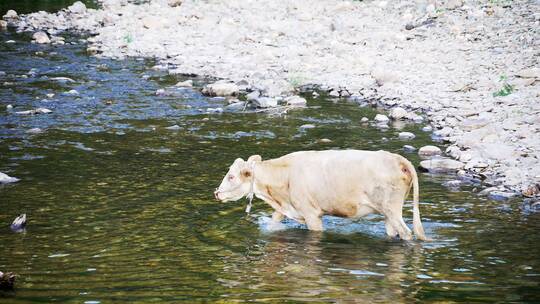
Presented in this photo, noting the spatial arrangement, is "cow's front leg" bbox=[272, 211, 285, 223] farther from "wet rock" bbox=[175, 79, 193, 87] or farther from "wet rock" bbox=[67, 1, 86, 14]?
"wet rock" bbox=[67, 1, 86, 14]

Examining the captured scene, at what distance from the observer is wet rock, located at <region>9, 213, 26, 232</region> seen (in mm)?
10961

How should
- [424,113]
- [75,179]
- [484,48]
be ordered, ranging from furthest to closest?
[484,48]
[424,113]
[75,179]

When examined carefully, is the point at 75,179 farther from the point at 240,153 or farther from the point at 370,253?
the point at 370,253

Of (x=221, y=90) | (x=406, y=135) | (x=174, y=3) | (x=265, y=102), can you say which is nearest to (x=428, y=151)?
(x=406, y=135)

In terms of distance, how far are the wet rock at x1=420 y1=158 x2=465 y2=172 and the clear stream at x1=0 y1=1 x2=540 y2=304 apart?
450 millimetres

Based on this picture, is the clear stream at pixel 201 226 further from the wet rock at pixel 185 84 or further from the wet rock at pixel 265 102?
the wet rock at pixel 185 84

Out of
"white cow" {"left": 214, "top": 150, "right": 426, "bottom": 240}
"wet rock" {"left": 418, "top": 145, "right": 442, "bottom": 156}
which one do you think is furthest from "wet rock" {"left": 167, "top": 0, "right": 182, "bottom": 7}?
"white cow" {"left": 214, "top": 150, "right": 426, "bottom": 240}

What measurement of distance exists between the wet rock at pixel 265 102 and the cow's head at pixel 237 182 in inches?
321

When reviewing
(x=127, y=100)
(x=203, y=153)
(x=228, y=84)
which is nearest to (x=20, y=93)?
(x=127, y=100)

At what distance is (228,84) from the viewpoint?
22078 millimetres

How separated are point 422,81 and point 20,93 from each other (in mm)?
11101

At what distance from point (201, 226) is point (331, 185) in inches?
79.7

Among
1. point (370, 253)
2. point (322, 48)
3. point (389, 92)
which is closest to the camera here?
point (370, 253)

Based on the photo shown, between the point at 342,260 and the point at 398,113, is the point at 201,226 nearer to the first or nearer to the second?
the point at 342,260
